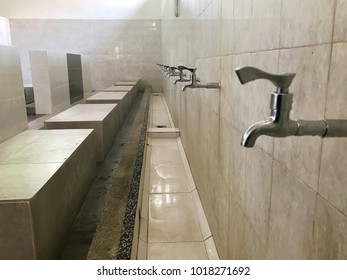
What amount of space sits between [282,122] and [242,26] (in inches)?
31.2

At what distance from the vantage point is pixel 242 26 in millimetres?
1268

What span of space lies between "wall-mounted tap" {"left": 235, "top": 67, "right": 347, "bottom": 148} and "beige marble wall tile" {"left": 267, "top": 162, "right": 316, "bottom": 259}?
0.71 feet

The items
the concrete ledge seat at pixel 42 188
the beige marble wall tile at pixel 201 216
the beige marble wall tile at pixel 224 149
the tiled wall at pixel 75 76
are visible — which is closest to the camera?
the concrete ledge seat at pixel 42 188

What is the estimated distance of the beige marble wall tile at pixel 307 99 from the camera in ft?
2.31

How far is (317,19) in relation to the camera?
0.71 m

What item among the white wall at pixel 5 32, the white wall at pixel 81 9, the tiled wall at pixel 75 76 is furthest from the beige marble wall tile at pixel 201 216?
the white wall at pixel 5 32

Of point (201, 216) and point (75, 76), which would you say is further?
point (75, 76)

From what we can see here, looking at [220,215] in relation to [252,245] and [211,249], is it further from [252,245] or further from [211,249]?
[252,245]

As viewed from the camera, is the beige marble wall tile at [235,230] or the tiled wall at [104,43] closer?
the beige marble wall tile at [235,230]

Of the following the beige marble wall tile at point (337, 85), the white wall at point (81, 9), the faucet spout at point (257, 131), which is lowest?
the faucet spout at point (257, 131)

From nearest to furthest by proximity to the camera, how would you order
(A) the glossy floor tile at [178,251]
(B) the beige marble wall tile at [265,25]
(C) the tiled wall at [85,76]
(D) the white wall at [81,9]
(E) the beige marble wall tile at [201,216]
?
(B) the beige marble wall tile at [265,25] → (A) the glossy floor tile at [178,251] → (E) the beige marble wall tile at [201,216] → (C) the tiled wall at [85,76] → (D) the white wall at [81,9]

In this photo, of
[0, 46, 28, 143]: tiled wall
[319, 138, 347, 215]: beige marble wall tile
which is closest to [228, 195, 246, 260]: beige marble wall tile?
[319, 138, 347, 215]: beige marble wall tile

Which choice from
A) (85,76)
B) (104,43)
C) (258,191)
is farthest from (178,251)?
(104,43)

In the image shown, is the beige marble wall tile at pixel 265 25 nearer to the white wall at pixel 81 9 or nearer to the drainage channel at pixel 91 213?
the drainage channel at pixel 91 213
